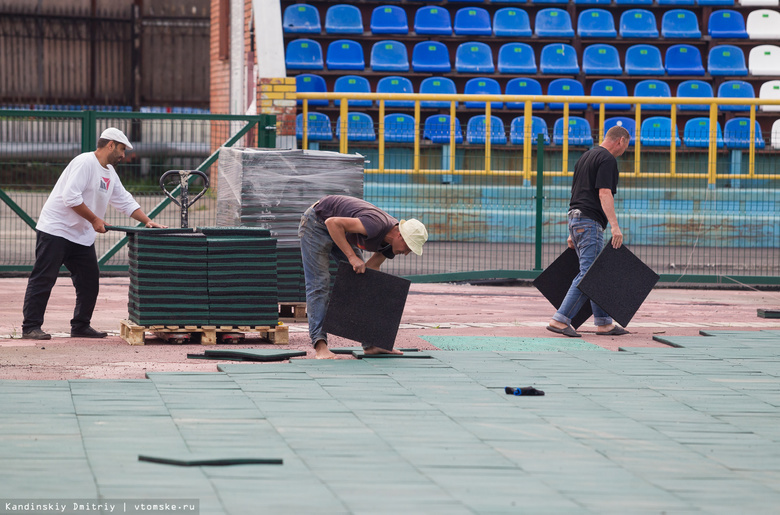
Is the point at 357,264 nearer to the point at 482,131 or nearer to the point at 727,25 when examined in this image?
the point at 482,131

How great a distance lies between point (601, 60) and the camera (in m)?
21.0

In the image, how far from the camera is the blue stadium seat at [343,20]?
20641 mm

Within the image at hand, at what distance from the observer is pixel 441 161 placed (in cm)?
1795

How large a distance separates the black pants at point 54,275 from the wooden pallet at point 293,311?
80.5 inches

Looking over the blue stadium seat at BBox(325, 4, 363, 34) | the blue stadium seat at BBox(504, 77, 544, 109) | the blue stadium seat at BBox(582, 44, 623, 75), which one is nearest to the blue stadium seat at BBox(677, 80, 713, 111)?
the blue stadium seat at BBox(582, 44, 623, 75)

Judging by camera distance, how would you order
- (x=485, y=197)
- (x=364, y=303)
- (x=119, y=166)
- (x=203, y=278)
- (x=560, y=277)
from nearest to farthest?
(x=364, y=303) → (x=203, y=278) → (x=560, y=277) → (x=119, y=166) → (x=485, y=197)

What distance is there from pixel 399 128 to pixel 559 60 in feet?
15.3

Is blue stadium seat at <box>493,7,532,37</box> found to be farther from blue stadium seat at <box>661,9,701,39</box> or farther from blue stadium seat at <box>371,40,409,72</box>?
blue stadium seat at <box>661,9,701,39</box>

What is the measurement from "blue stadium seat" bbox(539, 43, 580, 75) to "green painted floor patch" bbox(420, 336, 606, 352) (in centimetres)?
→ 1103

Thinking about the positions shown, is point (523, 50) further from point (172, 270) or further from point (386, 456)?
point (386, 456)

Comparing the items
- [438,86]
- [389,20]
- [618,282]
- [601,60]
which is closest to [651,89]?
[601,60]

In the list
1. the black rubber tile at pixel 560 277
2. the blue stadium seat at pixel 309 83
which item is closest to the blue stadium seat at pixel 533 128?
the blue stadium seat at pixel 309 83

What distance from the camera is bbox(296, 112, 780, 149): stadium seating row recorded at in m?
17.2

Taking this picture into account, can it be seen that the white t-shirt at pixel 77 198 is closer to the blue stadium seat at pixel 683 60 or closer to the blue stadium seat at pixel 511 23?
the blue stadium seat at pixel 511 23
